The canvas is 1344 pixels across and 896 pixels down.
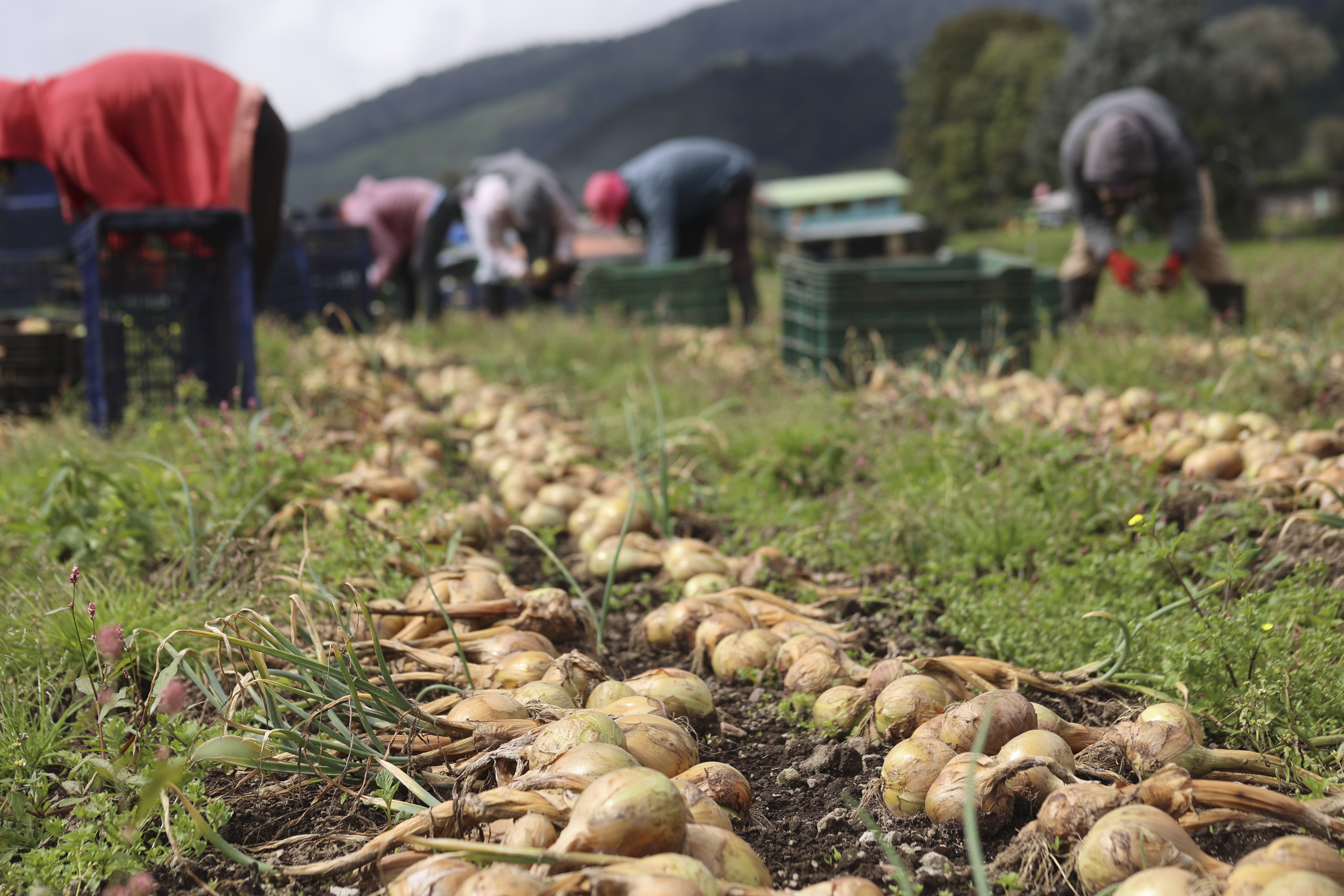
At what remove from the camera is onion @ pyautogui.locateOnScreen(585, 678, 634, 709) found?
1697 mm

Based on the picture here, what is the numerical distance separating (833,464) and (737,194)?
5.18 metres

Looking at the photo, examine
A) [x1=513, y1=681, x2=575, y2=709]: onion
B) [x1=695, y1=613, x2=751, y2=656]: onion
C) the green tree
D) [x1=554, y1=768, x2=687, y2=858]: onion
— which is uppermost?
the green tree

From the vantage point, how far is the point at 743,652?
2.04 m

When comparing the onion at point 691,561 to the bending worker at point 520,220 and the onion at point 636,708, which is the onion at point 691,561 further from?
the bending worker at point 520,220

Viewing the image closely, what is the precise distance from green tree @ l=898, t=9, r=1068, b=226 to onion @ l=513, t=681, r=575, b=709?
37.1 metres

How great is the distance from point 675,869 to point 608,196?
722cm

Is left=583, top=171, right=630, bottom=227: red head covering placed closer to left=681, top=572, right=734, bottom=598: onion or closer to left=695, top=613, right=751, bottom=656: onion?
left=681, top=572, right=734, bottom=598: onion

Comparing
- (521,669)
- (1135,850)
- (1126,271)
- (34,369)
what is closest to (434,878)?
(521,669)

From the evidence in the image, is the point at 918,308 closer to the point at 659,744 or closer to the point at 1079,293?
the point at 1079,293

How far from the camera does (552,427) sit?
3.88 meters

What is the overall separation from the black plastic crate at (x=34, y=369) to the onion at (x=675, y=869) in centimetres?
417

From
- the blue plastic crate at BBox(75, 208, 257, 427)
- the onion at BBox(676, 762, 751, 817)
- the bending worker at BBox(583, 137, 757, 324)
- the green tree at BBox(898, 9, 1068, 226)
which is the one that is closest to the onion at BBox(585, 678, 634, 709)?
the onion at BBox(676, 762, 751, 817)

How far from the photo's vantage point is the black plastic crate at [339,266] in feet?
24.6

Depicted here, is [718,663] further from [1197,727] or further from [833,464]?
[833,464]
